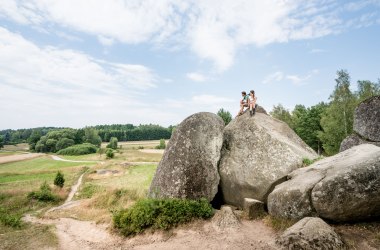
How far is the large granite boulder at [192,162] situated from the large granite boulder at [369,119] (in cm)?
1183

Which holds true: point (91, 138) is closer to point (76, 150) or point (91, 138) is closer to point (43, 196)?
point (76, 150)

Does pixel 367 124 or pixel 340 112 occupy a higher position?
pixel 340 112

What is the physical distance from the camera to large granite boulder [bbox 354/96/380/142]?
21.2 m

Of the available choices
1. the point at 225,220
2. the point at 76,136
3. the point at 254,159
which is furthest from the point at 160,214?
the point at 76,136

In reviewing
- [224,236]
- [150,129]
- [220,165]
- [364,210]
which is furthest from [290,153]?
[150,129]

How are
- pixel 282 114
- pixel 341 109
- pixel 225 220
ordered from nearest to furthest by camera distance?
pixel 225 220
pixel 341 109
pixel 282 114

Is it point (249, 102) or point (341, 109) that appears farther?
point (341, 109)

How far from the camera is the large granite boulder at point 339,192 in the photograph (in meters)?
11.6

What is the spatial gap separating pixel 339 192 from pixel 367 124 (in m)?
12.8

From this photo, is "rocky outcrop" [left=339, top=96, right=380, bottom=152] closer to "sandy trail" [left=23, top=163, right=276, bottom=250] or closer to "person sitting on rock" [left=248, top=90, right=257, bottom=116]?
"person sitting on rock" [left=248, top=90, right=257, bottom=116]

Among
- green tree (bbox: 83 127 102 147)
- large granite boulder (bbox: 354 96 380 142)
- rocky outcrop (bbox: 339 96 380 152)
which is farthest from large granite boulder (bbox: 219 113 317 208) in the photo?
green tree (bbox: 83 127 102 147)

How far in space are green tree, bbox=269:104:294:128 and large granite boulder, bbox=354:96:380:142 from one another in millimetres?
50277

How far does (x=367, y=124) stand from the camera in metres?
21.7

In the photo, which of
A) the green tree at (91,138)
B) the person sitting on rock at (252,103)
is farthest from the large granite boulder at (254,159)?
the green tree at (91,138)
